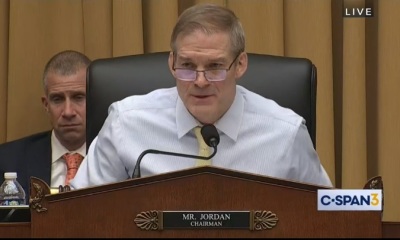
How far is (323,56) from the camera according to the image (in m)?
3.33

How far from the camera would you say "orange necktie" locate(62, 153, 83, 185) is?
315cm

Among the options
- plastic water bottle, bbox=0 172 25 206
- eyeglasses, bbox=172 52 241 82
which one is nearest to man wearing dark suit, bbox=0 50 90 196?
plastic water bottle, bbox=0 172 25 206

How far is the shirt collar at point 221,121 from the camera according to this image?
2266mm

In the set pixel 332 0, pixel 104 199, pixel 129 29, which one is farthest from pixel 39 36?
pixel 104 199

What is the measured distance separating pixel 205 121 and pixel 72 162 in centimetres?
105

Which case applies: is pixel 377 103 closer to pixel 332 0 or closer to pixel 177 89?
pixel 332 0

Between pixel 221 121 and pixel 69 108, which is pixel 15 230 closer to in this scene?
pixel 221 121

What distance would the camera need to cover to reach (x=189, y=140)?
227cm

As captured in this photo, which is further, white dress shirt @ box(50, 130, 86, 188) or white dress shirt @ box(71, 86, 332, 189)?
white dress shirt @ box(50, 130, 86, 188)

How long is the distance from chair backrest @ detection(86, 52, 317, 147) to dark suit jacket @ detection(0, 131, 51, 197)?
0.71m

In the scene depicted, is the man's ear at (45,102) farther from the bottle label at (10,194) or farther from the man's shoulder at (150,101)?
the man's shoulder at (150,101)

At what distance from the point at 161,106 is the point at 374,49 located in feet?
4.41

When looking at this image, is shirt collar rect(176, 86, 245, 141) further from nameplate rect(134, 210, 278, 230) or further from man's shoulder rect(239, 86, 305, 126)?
nameplate rect(134, 210, 278, 230)

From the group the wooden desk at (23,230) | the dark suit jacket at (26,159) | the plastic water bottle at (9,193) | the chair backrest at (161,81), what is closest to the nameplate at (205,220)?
the wooden desk at (23,230)
